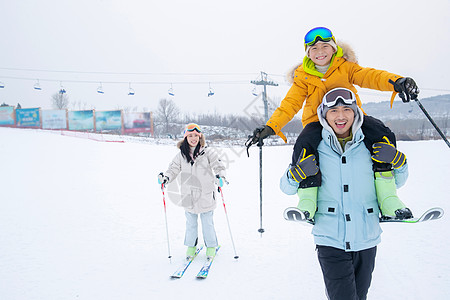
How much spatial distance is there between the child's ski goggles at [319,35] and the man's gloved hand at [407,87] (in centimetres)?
66

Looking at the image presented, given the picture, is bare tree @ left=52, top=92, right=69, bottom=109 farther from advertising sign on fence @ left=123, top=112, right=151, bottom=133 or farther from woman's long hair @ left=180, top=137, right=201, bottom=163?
woman's long hair @ left=180, top=137, right=201, bottom=163

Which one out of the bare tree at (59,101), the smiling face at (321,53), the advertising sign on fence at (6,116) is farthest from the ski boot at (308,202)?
the bare tree at (59,101)

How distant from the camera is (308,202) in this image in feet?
6.33

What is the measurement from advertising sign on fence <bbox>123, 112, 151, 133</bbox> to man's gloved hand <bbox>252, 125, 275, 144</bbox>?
3338 cm

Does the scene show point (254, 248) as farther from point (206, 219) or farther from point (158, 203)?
point (158, 203)

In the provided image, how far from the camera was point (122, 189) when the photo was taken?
28.3 feet

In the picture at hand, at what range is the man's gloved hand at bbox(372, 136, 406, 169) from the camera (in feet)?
5.90

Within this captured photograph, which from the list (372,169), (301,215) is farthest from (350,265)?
(372,169)

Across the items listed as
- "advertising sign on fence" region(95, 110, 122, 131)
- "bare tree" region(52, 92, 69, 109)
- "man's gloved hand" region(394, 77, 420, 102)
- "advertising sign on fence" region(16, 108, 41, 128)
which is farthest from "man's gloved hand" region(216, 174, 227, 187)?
"bare tree" region(52, 92, 69, 109)

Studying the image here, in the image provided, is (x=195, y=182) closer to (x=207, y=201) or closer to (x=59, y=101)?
(x=207, y=201)

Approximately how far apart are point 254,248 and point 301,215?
2.77 m

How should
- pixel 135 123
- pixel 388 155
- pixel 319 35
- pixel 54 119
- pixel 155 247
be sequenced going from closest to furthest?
pixel 388 155, pixel 319 35, pixel 155 247, pixel 54 119, pixel 135 123

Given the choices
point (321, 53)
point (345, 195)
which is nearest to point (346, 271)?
point (345, 195)

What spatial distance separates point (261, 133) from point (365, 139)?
0.84 meters
